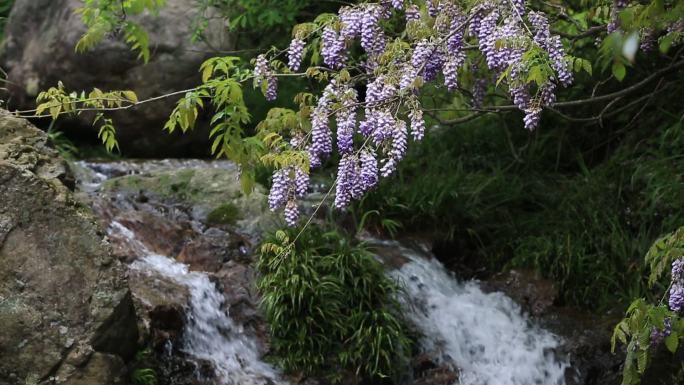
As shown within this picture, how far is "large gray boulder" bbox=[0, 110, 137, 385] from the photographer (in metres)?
5.09

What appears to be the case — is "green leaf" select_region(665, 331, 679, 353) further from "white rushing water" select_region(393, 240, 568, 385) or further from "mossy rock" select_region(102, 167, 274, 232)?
"mossy rock" select_region(102, 167, 274, 232)

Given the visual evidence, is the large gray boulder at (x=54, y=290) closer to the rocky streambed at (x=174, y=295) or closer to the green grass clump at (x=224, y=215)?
the rocky streambed at (x=174, y=295)

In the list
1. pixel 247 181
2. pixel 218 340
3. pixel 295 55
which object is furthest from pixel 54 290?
pixel 295 55

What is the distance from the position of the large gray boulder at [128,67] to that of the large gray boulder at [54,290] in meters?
4.40

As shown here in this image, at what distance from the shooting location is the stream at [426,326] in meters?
6.16

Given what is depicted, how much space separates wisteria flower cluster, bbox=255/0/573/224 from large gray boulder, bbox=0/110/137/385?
1.07m

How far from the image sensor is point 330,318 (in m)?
6.28

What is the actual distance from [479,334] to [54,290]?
9.60 feet

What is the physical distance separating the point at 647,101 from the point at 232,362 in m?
3.64

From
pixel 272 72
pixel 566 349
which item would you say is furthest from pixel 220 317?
pixel 566 349

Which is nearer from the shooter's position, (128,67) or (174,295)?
(174,295)

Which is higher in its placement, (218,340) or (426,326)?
(426,326)

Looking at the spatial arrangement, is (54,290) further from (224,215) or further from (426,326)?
(224,215)

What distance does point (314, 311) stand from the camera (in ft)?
20.6
